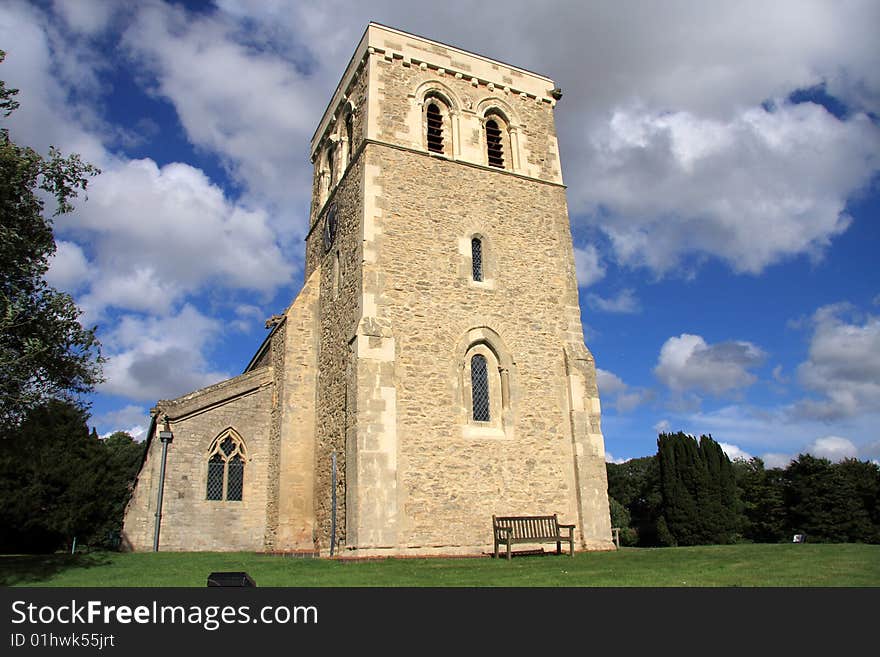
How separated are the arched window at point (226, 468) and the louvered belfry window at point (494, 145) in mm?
11505

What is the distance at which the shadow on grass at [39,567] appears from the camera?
39.7ft

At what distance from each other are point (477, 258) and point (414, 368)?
13.4ft

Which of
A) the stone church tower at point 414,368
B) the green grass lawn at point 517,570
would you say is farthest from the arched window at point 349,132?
the green grass lawn at point 517,570

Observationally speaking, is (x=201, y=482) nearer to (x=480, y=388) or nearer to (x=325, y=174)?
(x=480, y=388)

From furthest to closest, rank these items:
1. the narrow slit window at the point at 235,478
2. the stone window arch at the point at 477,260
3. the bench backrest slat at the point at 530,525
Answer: the narrow slit window at the point at 235,478, the stone window arch at the point at 477,260, the bench backrest slat at the point at 530,525

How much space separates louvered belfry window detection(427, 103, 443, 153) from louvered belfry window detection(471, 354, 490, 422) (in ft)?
21.5

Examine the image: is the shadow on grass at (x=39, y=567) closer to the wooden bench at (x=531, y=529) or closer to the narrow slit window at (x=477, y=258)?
the wooden bench at (x=531, y=529)

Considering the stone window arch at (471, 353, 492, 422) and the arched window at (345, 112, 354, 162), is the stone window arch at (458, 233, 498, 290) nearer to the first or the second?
the stone window arch at (471, 353, 492, 422)

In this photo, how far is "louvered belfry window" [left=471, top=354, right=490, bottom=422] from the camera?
56.7 ft

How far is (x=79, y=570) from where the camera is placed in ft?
43.5
